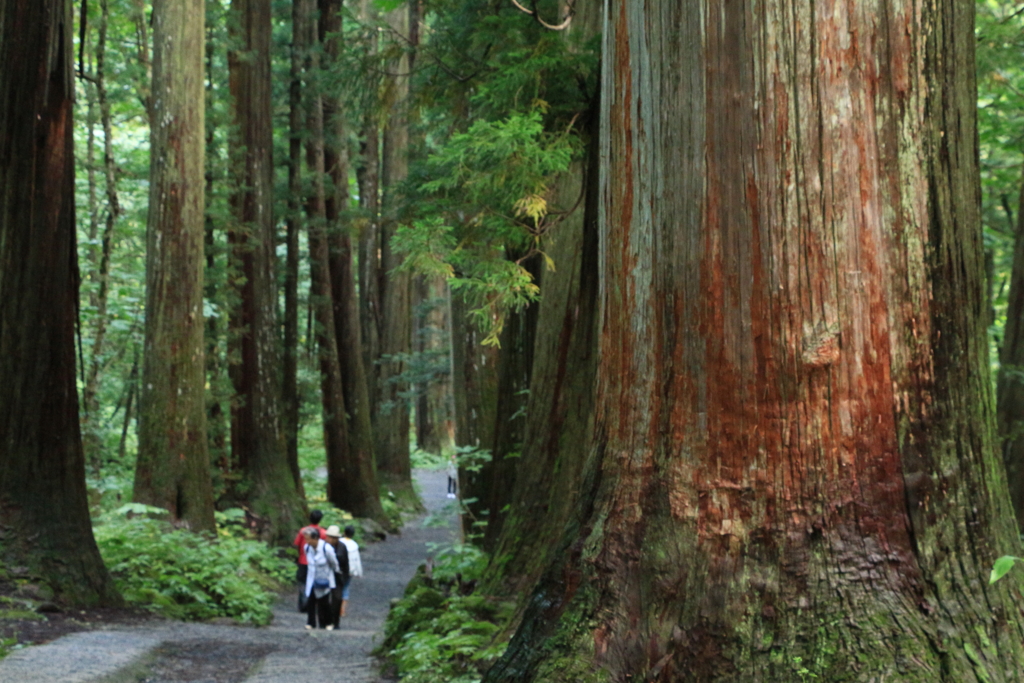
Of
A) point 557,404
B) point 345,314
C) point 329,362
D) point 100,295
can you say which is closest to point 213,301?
point 100,295

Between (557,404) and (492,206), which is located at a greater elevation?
(492,206)

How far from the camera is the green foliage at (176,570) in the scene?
36.2 ft

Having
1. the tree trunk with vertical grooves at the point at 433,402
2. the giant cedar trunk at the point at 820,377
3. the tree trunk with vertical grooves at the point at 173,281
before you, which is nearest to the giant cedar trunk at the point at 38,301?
the tree trunk with vertical grooves at the point at 173,281

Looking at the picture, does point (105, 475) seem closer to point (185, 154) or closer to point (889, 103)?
point (185, 154)

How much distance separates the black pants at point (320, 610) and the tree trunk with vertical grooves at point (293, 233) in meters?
9.95

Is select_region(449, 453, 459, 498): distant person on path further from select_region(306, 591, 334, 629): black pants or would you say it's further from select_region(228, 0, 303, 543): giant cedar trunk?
select_region(228, 0, 303, 543): giant cedar trunk

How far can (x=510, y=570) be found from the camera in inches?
302

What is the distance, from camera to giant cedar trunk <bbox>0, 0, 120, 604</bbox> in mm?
8297

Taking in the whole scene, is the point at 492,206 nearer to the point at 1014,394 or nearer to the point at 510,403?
the point at 510,403

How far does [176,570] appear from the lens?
11.7 meters

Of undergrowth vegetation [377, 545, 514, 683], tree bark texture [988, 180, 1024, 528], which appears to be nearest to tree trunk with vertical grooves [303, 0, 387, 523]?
undergrowth vegetation [377, 545, 514, 683]

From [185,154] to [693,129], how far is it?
12143 millimetres

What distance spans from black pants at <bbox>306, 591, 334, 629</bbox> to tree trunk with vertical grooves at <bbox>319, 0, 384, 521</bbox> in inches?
440

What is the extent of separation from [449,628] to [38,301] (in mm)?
4785
